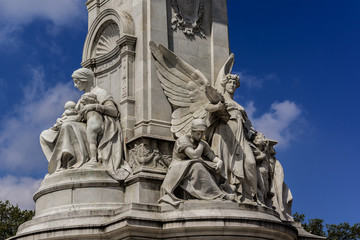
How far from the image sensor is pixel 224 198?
52.9ft

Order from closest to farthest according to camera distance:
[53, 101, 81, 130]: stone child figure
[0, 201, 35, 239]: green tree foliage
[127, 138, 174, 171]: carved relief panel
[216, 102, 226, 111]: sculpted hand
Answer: [216, 102, 226, 111]: sculpted hand → [127, 138, 174, 171]: carved relief panel → [53, 101, 81, 130]: stone child figure → [0, 201, 35, 239]: green tree foliage

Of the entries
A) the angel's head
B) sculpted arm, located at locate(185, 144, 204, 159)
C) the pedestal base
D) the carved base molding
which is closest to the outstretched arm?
the pedestal base

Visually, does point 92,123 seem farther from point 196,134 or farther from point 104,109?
point 196,134

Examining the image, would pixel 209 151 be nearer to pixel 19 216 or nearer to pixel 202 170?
pixel 202 170

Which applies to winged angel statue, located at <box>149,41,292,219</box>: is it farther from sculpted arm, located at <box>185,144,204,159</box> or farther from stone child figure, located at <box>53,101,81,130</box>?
stone child figure, located at <box>53,101,81,130</box>

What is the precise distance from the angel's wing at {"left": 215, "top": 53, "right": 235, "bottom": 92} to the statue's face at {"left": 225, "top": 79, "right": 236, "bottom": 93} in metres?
0.17

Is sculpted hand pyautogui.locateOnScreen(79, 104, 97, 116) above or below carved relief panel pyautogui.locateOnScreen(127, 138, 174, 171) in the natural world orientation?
above

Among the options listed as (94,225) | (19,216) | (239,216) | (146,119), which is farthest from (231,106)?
(19,216)

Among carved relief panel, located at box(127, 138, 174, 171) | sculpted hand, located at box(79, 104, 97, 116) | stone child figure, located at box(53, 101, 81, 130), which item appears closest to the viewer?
carved relief panel, located at box(127, 138, 174, 171)

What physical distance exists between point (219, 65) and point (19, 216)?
1626 centimetres

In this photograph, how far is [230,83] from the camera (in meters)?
18.4

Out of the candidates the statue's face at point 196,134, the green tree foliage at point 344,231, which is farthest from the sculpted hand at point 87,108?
the green tree foliage at point 344,231

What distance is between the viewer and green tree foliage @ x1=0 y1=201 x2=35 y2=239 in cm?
3084

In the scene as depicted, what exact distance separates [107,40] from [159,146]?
13.1 ft
